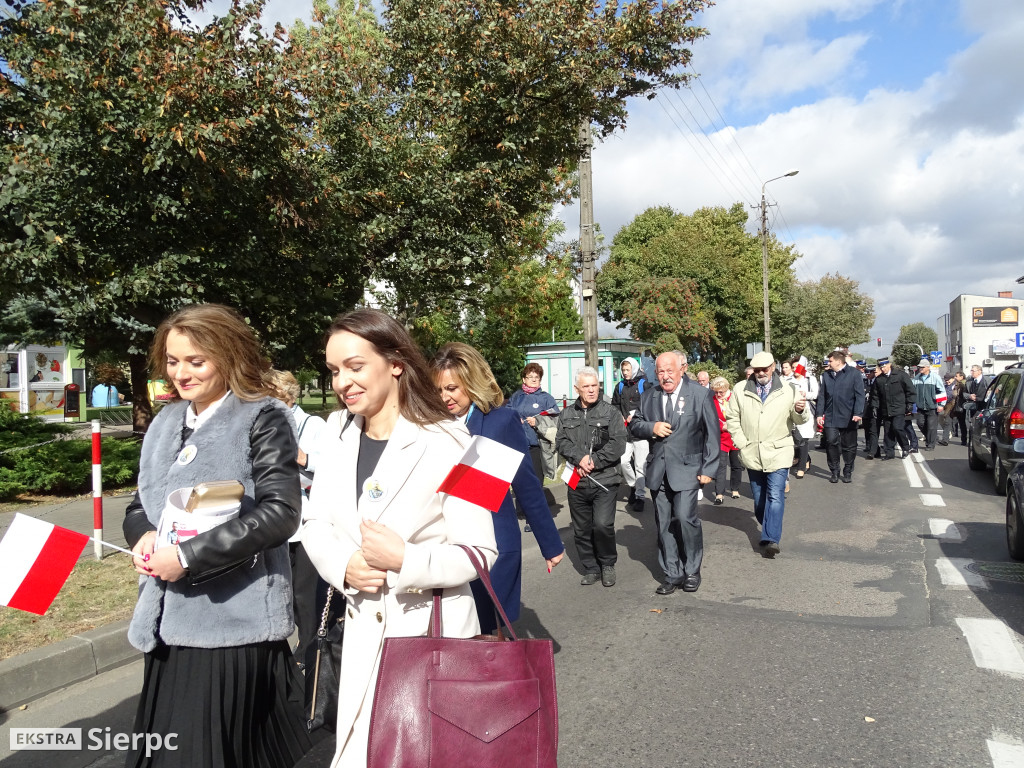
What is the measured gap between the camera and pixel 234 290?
8.96m

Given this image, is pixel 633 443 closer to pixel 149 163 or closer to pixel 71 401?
pixel 149 163

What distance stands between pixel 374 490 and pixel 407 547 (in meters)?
0.20

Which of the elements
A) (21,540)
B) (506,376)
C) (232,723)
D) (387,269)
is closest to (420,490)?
(232,723)

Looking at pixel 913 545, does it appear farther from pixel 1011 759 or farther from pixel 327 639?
pixel 327 639

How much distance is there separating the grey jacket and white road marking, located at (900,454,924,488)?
1139 centimetres

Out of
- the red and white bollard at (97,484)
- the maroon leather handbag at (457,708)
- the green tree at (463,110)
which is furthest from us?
the green tree at (463,110)

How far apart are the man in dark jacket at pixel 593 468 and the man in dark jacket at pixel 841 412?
6.97 m

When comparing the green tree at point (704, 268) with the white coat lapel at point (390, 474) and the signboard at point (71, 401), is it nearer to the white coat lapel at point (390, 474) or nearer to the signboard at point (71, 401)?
the signboard at point (71, 401)

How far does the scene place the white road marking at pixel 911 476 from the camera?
11812mm

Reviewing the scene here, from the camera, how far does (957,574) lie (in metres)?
6.59

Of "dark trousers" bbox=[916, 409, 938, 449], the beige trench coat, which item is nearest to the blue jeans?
the beige trench coat

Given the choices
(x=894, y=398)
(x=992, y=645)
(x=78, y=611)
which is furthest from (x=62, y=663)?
(x=894, y=398)

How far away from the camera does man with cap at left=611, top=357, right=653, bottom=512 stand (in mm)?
9961

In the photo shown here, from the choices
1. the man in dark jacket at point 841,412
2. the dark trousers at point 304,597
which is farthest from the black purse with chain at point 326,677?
the man in dark jacket at point 841,412
